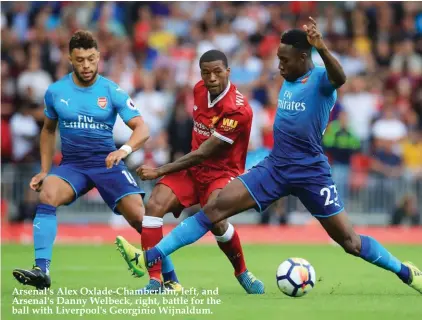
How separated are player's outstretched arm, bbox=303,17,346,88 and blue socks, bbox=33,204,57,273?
3.25m

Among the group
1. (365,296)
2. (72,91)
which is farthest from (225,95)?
(365,296)

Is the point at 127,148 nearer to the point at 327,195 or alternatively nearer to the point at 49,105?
the point at 49,105

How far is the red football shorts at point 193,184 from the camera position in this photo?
439 inches

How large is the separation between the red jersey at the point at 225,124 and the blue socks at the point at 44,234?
1640 mm

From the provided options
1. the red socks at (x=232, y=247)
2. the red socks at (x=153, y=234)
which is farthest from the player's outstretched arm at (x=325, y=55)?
the red socks at (x=153, y=234)

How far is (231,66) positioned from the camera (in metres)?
21.4

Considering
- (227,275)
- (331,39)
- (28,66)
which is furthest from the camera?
(331,39)

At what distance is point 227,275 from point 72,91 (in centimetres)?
332

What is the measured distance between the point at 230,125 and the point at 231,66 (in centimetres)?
1063

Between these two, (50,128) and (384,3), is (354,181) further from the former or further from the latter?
(50,128)

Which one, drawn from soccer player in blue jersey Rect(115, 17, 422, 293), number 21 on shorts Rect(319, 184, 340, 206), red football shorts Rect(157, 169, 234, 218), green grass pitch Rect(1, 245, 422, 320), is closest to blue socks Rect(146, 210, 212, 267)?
soccer player in blue jersey Rect(115, 17, 422, 293)

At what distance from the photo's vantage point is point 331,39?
22.8 meters

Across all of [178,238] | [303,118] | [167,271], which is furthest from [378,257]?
[167,271]

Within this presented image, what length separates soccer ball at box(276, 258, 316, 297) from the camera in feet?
33.7
